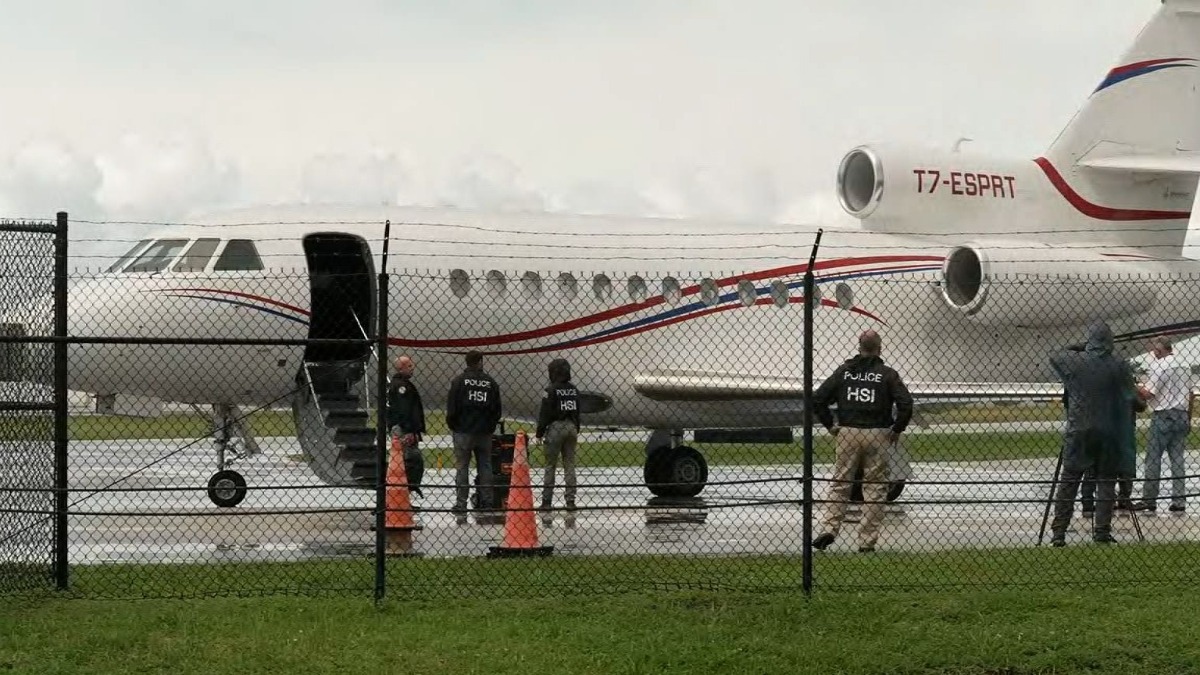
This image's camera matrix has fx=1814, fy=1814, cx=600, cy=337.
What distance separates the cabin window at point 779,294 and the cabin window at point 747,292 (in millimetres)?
223

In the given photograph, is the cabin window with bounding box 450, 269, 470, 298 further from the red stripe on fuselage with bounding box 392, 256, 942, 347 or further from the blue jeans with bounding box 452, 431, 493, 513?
the blue jeans with bounding box 452, 431, 493, 513

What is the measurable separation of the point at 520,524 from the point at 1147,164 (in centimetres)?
1497

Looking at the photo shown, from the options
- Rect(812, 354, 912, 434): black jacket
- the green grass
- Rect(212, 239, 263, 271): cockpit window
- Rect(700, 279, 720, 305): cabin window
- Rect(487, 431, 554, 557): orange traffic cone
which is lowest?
the green grass

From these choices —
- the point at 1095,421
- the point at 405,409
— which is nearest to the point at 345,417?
the point at 405,409

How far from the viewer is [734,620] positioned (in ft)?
34.8

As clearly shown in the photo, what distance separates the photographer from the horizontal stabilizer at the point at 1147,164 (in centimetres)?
2517

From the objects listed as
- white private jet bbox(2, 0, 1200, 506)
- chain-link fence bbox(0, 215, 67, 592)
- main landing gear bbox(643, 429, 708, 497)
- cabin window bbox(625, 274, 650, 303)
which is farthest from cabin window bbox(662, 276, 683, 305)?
chain-link fence bbox(0, 215, 67, 592)

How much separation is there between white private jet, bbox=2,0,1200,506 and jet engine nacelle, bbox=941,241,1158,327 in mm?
39

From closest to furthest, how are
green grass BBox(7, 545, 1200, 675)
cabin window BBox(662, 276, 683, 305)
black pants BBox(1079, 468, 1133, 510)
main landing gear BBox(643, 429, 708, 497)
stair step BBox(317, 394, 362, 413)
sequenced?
green grass BBox(7, 545, 1200, 675)
black pants BBox(1079, 468, 1133, 510)
stair step BBox(317, 394, 362, 413)
main landing gear BBox(643, 429, 708, 497)
cabin window BBox(662, 276, 683, 305)

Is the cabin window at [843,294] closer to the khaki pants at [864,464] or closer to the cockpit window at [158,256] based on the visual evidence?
the cockpit window at [158,256]

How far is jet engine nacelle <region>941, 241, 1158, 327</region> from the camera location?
2325 centimetres

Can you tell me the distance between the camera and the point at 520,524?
13.6m

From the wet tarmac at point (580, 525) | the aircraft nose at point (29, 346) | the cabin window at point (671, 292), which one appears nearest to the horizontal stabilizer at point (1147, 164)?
the wet tarmac at point (580, 525)

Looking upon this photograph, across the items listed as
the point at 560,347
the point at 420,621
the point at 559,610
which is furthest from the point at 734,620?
the point at 560,347
